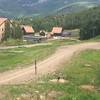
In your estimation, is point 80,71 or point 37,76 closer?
point 37,76

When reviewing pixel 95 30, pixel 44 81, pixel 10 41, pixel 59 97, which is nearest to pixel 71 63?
pixel 44 81

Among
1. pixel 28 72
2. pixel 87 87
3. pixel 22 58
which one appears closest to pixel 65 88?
pixel 87 87

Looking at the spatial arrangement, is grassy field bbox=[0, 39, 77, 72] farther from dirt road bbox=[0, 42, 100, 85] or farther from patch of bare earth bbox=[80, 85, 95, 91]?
patch of bare earth bbox=[80, 85, 95, 91]

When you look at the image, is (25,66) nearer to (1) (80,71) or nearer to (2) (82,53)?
(1) (80,71)

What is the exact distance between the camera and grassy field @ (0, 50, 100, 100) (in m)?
31.4

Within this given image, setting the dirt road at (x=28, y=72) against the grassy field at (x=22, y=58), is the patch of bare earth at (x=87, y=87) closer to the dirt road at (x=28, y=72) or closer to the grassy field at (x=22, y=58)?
the dirt road at (x=28, y=72)

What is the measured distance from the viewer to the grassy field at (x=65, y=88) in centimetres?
3138

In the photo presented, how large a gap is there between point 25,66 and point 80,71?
807 cm

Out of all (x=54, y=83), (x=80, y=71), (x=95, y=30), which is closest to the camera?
(x=54, y=83)

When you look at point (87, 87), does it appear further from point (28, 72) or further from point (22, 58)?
point (22, 58)

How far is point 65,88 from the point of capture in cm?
3444

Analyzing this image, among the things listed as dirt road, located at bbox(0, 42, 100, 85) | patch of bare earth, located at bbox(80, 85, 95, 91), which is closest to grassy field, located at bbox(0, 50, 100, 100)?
patch of bare earth, located at bbox(80, 85, 95, 91)

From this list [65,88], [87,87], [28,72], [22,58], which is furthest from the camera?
[22,58]

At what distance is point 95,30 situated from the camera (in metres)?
162
